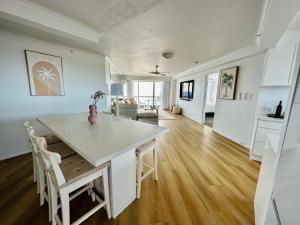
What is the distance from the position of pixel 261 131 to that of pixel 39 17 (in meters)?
4.08

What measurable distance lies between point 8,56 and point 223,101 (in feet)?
16.5

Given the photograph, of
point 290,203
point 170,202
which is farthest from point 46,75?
point 290,203

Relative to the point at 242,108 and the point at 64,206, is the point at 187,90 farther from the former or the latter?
the point at 64,206

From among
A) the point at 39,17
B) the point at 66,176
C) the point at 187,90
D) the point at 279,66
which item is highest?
the point at 39,17

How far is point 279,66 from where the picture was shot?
2.39 m

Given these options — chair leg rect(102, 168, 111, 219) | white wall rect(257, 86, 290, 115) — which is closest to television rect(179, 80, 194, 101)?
white wall rect(257, 86, 290, 115)

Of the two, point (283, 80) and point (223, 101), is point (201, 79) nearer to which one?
point (223, 101)

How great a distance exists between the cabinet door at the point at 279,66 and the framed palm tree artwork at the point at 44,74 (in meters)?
4.21

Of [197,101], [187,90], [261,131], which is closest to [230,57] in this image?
[261,131]

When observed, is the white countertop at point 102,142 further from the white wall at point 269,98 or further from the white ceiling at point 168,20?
the white wall at point 269,98

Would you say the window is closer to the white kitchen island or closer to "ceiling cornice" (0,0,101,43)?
"ceiling cornice" (0,0,101,43)

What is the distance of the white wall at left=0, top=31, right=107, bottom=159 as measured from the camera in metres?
2.20

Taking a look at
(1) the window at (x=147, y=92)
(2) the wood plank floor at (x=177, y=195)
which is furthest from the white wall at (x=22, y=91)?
(1) the window at (x=147, y=92)

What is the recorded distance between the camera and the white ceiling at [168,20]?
157 cm
